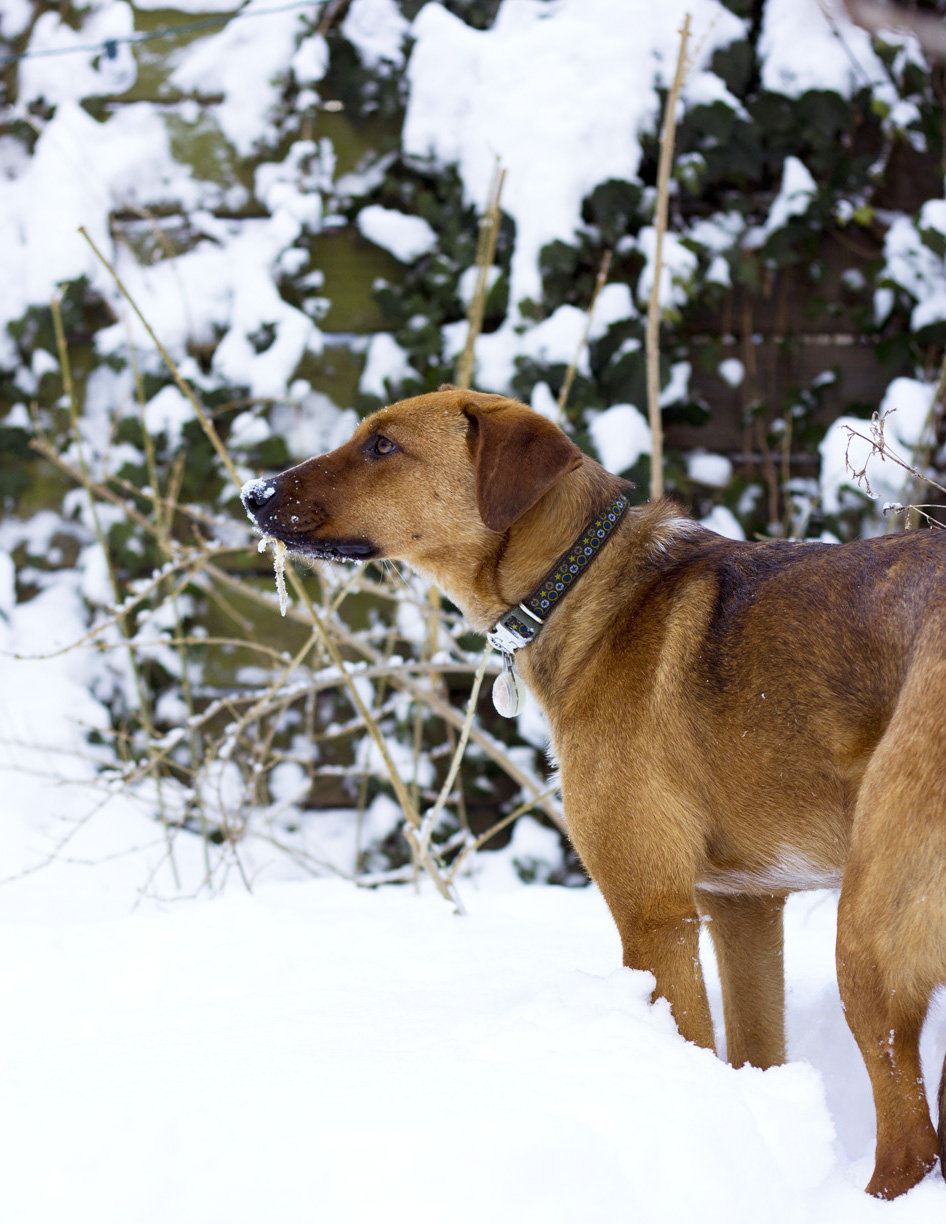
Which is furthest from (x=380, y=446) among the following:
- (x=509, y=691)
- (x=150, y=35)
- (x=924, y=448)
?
(x=150, y=35)

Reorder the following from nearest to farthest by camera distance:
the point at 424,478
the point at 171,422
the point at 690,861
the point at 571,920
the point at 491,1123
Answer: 1. the point at 491,1123
2. the point at 690,861
3. the point at 424,478
4. the point at 571,920
5. the point at 171,422

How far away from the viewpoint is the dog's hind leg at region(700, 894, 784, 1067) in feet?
7.55

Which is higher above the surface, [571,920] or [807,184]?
[807,184]

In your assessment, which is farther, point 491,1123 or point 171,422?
point 171,422

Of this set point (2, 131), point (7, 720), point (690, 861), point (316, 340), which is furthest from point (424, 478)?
point (2, 131)

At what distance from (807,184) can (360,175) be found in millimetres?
2028

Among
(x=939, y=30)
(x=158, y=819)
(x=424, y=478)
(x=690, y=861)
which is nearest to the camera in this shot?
(x=939, y=30)

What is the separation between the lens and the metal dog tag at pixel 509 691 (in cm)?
256

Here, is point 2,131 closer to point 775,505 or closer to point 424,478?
point 424,478

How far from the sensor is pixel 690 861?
2.08m

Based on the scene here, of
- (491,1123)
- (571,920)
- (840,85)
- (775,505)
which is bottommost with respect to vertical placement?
(571,920)

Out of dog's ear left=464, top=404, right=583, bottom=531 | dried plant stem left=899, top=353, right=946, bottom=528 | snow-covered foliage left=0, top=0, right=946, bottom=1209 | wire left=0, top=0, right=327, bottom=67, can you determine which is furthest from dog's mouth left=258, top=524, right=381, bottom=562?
wire left=0, top=0, right=327, bottom=67

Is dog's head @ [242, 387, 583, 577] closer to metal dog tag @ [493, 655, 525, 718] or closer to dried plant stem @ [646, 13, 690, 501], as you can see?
metal dog tag @ [493, 655, 525, 718]

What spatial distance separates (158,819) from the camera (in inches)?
170
